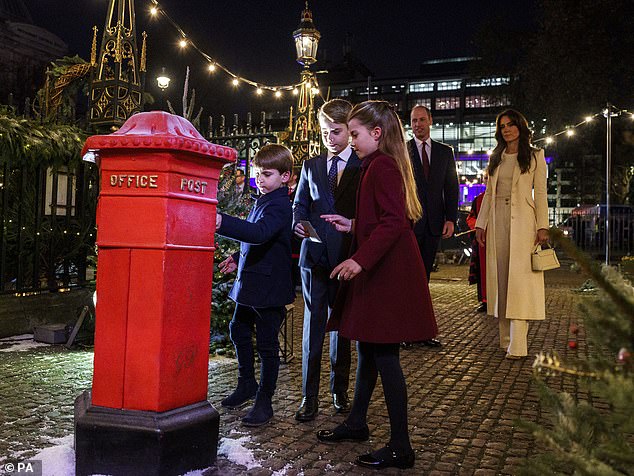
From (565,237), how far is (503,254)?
15.8 feet

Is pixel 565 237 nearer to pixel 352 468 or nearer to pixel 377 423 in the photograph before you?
pixel 352 468

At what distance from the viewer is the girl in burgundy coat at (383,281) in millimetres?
3055

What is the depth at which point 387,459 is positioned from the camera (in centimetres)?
303

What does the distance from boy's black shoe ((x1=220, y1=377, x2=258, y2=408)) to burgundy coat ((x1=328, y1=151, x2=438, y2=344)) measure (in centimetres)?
116

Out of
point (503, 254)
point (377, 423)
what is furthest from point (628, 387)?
point (503, 254)

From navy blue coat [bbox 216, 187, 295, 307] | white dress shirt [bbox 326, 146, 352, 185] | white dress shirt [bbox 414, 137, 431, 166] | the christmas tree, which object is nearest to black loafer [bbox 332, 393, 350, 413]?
navy blue coat [bbox 216, 187, 295, 307]

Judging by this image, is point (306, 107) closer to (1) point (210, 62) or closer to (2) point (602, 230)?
(1) point (210, 62)

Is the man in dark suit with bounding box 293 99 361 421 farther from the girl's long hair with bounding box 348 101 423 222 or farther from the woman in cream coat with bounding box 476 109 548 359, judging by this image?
the woman in cream coat with bounding box 476 109 548 359

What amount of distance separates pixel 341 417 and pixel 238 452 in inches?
36.6

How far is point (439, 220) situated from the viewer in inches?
251

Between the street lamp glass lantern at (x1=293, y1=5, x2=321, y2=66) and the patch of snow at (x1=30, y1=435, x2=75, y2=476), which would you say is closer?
the patch of snow at (x1=30, y1=435, x2=75, y2=476)

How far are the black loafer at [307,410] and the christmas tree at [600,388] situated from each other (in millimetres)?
2459

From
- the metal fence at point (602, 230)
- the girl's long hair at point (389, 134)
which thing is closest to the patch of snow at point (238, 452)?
the girl's long hair at point (389, 134)

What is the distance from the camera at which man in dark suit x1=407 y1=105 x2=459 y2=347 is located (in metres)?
6.31
